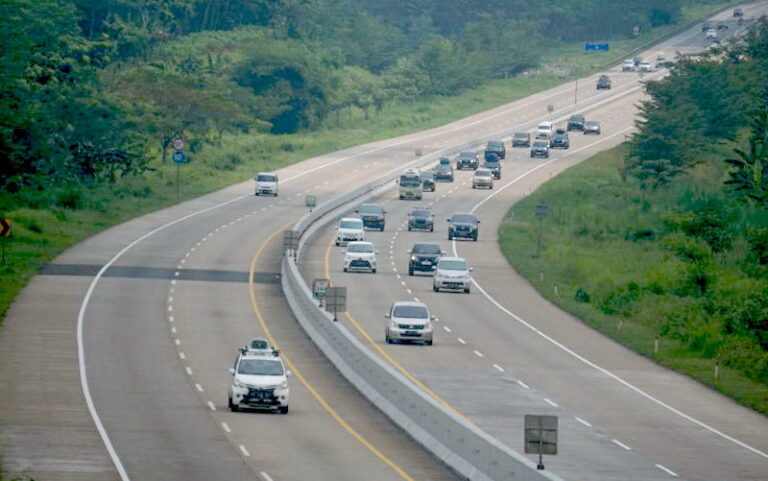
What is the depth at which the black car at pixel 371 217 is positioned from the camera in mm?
94625

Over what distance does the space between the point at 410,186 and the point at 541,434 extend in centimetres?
8263

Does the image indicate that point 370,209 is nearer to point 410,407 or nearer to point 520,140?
point 520,140

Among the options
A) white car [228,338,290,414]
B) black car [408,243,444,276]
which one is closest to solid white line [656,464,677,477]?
white car [228,338,290,414]

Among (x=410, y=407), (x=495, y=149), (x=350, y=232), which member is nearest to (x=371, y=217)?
(x=350, y=232)

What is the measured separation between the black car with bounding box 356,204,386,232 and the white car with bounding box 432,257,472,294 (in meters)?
23.8

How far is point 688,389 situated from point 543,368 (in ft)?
16.1

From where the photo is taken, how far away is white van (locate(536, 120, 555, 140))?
143500 millimetres

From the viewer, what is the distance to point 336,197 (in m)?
102

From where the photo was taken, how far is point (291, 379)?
47438 millimetres

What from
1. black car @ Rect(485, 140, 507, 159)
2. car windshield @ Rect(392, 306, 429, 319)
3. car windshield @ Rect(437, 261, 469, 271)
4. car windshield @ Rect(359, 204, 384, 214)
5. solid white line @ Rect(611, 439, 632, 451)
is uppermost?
black car @ Rect(485, 140, 507, 159)

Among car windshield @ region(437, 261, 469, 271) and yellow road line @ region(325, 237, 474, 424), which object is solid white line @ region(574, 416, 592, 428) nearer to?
yellow road line @ region(325, 237, 474, 424)

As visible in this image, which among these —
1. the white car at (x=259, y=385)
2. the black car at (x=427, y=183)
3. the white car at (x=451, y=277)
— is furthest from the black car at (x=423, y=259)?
the black car at (x=427, y=183)

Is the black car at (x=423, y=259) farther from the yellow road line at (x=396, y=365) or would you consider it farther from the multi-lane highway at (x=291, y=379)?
the yellow road line at (x=396, y=365)

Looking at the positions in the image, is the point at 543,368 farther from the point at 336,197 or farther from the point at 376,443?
the point at 336,197
